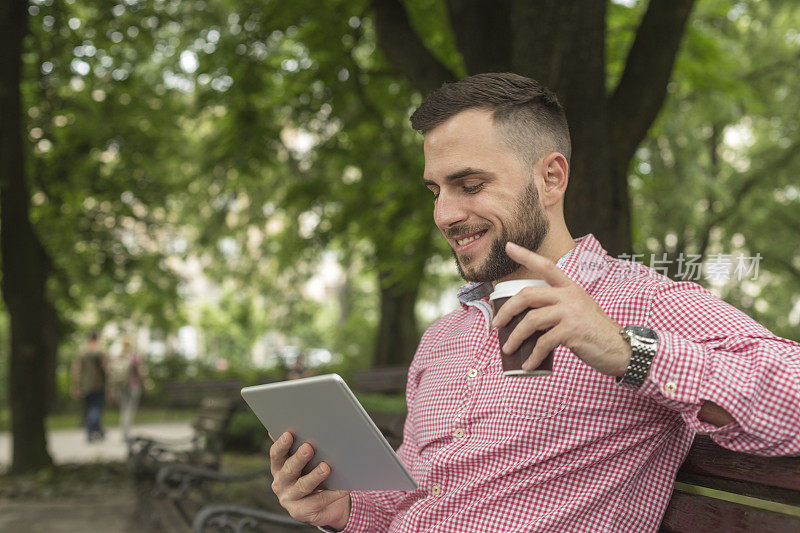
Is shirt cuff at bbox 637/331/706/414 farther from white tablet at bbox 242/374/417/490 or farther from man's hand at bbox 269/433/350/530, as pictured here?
man's hand at bbox 269/433/350/530

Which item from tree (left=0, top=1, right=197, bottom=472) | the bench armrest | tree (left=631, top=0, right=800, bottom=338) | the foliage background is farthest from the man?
tree (left=631, top=0, right=800, bottom=338)

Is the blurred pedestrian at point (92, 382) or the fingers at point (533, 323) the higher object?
the fingers at point (533, 323)

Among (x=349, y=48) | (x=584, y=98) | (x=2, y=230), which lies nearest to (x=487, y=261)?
(x=584, y=98)

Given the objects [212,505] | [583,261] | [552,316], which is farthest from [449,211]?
[212,505]

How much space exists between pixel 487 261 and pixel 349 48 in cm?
708

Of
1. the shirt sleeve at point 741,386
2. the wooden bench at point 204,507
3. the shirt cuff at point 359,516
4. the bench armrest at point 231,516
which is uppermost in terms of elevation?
the shirt sleeve at point 741,386

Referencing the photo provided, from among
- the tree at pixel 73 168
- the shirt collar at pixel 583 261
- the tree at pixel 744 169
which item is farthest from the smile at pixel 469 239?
the tree at pixel 744 169

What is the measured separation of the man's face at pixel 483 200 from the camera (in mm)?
2336

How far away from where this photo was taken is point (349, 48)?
9.01 metres

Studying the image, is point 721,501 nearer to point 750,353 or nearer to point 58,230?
point 750,353

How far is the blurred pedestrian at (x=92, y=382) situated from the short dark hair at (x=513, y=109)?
47.5ft

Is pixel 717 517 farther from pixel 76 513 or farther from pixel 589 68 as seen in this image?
pixel 76 513

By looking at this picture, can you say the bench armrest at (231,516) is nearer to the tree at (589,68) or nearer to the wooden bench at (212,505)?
the wooden bench at (212,505)

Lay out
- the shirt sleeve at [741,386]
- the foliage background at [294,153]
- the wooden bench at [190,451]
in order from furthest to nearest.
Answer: the foliage background at [294,153], the wooden bench at [190,451], the shirt sleeve at [741,386]
